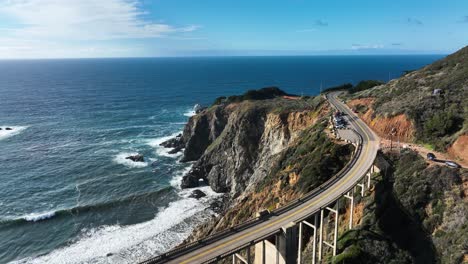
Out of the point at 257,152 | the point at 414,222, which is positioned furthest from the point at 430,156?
the point at 257,152

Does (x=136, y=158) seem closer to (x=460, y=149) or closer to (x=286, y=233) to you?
(x=286, y=233)

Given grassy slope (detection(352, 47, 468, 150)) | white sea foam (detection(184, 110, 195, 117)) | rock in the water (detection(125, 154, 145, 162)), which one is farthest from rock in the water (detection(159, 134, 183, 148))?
grassy slope (detection(352, 47, 468, 150))

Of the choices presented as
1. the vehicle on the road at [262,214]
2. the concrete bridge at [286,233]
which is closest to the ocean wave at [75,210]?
the concrete bridge at [286,233]

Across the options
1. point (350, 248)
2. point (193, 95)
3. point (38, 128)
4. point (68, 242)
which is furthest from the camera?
point (193, 95)

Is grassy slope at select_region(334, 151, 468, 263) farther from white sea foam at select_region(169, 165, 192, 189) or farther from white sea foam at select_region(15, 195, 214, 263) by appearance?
white sea foam at select_region(169, 165, 192, 189)

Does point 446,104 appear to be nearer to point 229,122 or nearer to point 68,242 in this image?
point 229,122

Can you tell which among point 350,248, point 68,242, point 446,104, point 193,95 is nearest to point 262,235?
point 350,248
